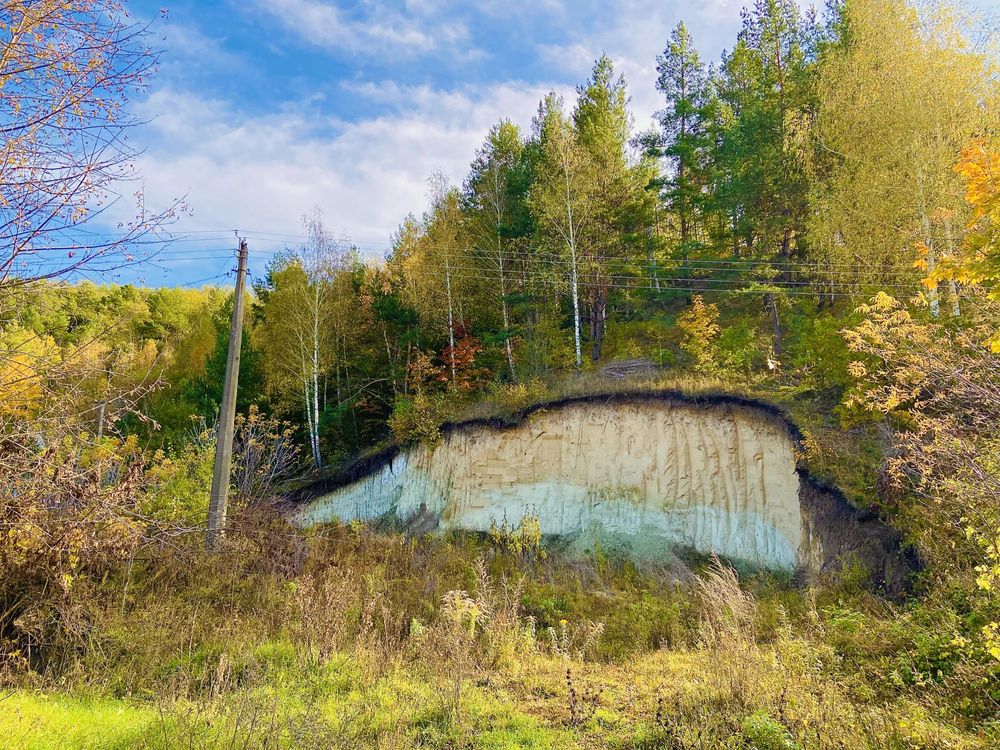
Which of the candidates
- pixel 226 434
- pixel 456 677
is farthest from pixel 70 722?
pixel 226 434

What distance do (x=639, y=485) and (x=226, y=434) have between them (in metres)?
10.9

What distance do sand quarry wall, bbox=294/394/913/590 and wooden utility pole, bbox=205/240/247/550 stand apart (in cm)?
505

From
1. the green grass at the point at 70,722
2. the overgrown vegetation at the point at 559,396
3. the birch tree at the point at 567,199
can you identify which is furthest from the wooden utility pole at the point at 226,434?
the birch tree at the point at 567,199

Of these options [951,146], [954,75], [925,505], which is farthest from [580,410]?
[954,75]

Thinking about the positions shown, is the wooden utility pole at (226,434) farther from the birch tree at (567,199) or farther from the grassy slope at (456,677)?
the birch tree at (567,199)

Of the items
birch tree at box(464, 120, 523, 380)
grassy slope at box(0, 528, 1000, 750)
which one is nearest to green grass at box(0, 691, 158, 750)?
grassy slope at box(0, 528, 1000, 750)

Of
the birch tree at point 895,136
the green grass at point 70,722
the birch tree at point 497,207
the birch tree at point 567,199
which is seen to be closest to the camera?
the green grass at point 70,722

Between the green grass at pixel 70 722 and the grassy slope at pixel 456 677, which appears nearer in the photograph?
the green grass at pixel 70 722

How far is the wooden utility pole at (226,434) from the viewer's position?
9.15 m

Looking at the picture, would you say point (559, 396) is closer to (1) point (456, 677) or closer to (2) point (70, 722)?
(1) point (456, 677)

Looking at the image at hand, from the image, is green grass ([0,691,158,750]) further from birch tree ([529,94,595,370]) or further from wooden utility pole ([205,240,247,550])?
birch tree ([529,94,595,370])

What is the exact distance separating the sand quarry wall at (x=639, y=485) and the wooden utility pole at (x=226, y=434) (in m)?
5.05

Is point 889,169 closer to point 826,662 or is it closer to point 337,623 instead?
point 826,662

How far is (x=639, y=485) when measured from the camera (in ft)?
47.2
